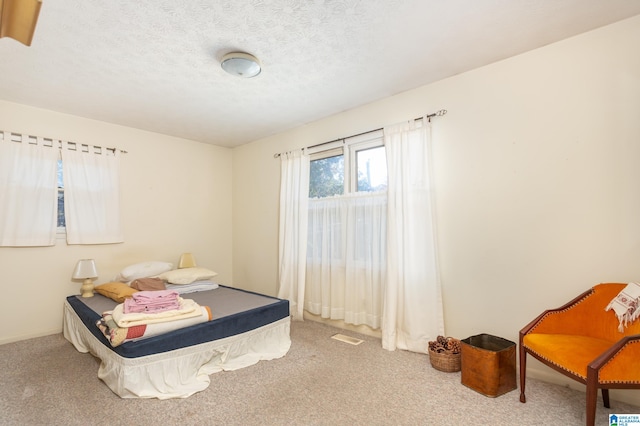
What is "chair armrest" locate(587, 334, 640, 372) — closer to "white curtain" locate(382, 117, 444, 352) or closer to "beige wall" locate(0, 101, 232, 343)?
"white curtain" locate(382, 117, 444, 352)

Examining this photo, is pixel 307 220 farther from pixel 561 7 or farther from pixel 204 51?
pixel 561 7

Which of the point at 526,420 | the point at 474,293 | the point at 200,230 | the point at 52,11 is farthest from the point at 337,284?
the point at 52,11

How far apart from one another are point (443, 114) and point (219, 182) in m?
3.45

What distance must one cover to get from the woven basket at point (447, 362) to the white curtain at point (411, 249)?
0.30 m

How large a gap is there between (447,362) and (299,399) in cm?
118

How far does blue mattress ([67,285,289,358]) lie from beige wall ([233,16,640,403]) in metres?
1.66

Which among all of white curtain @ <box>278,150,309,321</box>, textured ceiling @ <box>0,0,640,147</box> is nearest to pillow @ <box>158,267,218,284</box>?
white curtain @ <box>278,150,309,321</box>

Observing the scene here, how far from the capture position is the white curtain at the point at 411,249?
2.74m

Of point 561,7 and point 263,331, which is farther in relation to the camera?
point 263,331

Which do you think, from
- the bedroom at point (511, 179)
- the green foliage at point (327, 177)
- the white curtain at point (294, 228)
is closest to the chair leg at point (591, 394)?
the bedroom at point (511, 179)

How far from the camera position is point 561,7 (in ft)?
6.19

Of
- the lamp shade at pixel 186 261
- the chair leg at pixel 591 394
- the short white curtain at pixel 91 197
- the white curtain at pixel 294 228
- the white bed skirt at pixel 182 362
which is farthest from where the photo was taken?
the lamp shade at pixel 186 261

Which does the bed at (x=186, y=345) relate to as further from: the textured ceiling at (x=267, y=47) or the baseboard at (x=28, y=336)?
the textured ceiling at (x=267, y=47)

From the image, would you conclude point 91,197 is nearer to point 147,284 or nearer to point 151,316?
point 147,284
